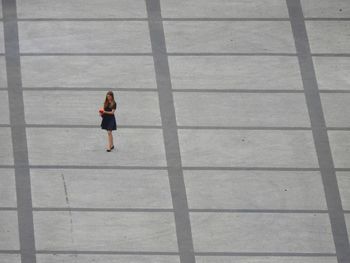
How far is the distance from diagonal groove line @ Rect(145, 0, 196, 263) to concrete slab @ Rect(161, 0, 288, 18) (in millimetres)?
356

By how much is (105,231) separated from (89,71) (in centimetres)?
522

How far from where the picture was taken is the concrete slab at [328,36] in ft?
111

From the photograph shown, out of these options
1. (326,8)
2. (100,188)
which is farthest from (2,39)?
(326,8)

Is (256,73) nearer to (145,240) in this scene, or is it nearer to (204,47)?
(204,47)

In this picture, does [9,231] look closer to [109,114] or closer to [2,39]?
[109,114]

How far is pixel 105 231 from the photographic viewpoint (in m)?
28.6

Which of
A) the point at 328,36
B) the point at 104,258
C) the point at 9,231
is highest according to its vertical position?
the point at 328,36

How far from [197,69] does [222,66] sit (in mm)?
549

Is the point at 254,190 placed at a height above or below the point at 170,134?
below

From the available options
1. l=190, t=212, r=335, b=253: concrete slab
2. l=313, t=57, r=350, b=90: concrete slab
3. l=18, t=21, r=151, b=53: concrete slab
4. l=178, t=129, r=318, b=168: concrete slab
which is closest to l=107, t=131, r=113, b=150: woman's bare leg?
l=178, t=129, r=318, b=168: concrete slab

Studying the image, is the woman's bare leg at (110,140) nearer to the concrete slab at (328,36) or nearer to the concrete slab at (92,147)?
the concrete slab at (92,147)

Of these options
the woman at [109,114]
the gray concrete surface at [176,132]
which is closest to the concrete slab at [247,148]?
the gray concrete surface at [176,132]

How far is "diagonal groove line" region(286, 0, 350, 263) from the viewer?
2878 cm

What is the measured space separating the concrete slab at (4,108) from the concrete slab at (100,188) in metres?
1.79
